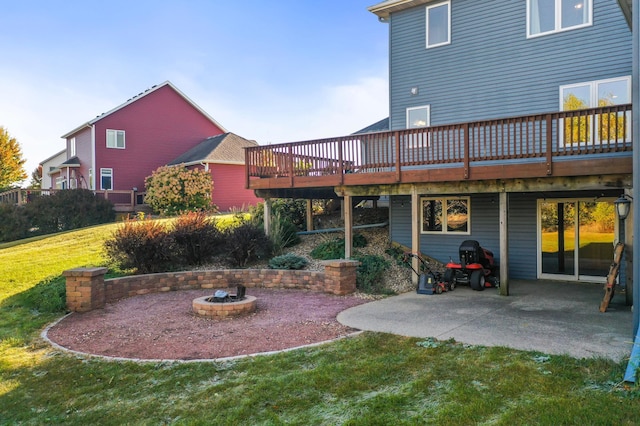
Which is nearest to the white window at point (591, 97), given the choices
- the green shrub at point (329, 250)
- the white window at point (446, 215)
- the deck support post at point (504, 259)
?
the deck support post at point (504, 259)

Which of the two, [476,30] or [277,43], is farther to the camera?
[277,43]

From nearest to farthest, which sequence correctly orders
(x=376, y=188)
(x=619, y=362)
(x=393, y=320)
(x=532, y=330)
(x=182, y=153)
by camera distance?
(x=619, y=362) < (x=532, y=330) < (x=393, y=320) < (x=376, y=188) < (x=182, y=153)

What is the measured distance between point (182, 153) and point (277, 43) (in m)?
10.2

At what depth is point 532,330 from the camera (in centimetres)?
616

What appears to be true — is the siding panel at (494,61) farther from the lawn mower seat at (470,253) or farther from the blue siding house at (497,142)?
the lawn mower seat at (470,253)

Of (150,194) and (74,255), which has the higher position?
(150,194)

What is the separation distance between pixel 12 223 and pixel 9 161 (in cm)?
2693

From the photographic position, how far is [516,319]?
6.89 meters

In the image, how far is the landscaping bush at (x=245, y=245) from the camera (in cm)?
1103

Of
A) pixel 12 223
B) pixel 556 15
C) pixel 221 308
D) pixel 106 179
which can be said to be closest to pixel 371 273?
pixel 221 308

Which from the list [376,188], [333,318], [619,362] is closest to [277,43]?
[376,188]

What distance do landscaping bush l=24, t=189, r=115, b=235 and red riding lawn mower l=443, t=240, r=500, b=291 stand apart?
16347 mm

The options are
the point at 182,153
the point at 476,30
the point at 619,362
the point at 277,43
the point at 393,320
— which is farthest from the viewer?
the point at 182,153

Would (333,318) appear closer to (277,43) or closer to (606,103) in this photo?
(606,103)
